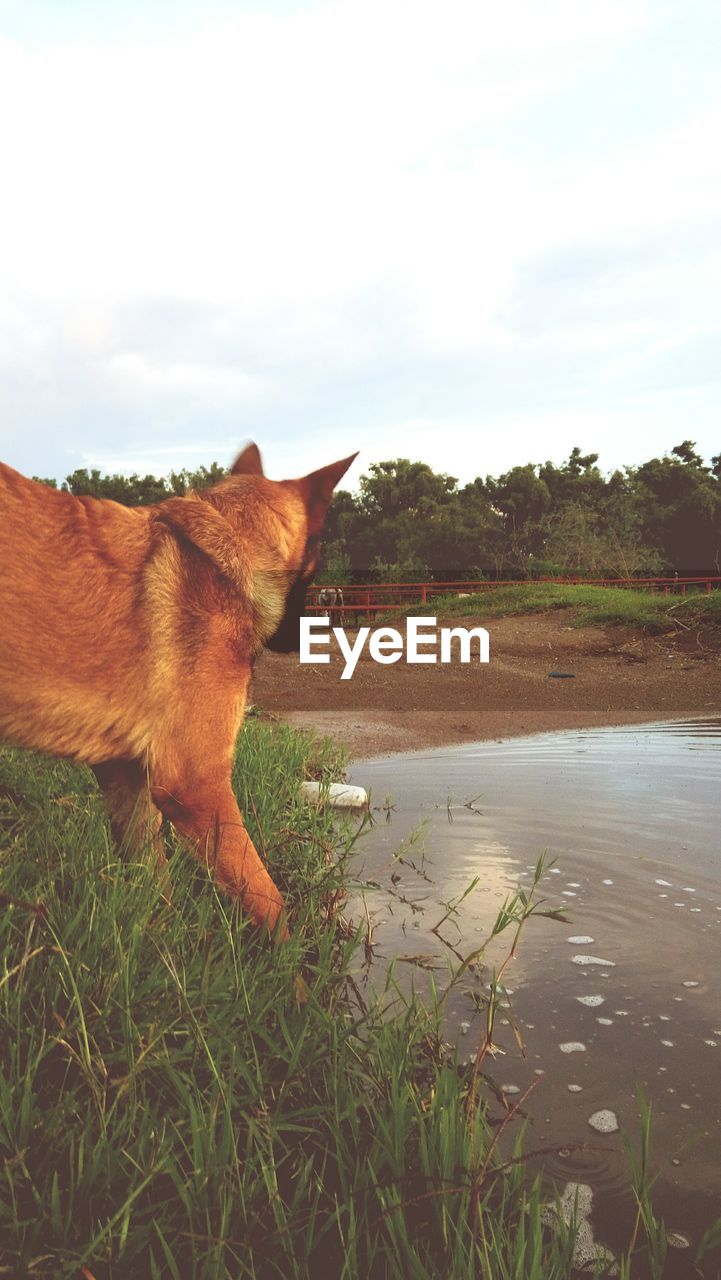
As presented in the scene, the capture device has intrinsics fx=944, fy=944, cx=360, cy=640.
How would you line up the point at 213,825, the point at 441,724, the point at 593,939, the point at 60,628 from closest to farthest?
the point at 213,825 → the point at 60,628 → the point at 593,939 → the point at 441,724

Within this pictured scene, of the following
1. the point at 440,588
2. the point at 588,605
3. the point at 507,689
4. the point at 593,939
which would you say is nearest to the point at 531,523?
the point at 440,588

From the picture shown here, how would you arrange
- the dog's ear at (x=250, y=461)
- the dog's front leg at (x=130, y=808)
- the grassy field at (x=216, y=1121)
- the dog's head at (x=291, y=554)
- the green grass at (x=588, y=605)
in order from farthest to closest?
the green grass at (x=588, y=605) → the dog's ear at (x=250, y=461) → the dog's front leg at (x=130, y=808) → the dog's head at (x=291, y=554) → the grassy field at (x=216, y=1121)

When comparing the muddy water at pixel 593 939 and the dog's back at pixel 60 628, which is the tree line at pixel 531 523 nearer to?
the muddy water at pixel 593 939

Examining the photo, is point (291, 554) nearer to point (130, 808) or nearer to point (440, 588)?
point (130, 808)

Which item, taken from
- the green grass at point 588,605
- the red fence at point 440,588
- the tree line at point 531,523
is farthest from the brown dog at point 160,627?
the tree line at point 531,523

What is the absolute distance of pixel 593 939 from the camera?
13.6 ft

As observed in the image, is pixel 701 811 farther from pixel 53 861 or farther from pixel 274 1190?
pixel 274 1190

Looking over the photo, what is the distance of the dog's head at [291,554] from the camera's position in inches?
115

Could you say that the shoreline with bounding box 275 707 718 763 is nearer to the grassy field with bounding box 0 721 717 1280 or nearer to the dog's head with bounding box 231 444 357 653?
the dog's head with bounding box 231 444 357 653

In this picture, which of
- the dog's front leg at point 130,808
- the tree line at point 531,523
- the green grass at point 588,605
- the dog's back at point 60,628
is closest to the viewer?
the dog's back at point 60,628

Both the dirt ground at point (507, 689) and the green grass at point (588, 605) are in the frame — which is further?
the green grass at point (588, 605)

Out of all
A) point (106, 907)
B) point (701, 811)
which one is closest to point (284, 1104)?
point (106, 907)

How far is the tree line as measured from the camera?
1243 inches

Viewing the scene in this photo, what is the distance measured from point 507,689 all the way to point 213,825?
11.8 metres
